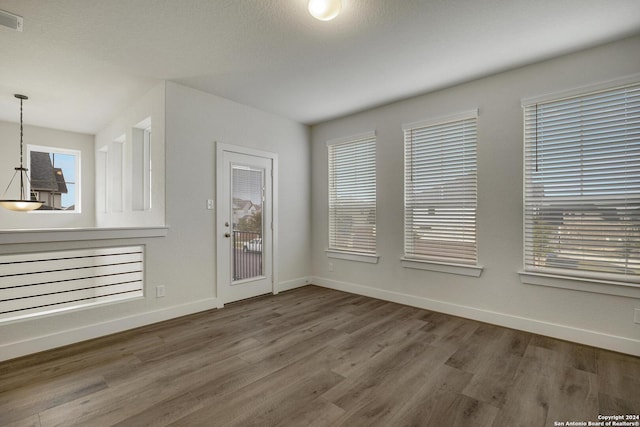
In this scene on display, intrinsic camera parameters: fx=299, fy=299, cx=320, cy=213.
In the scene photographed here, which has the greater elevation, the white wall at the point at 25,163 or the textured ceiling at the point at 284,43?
the textured ceiling at the point at 284,43

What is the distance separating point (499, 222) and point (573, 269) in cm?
76

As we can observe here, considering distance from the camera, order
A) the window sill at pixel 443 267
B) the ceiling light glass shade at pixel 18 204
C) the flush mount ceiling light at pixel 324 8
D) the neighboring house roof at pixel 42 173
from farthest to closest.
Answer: the neighboring house roof at pixel 42 173 < the ceiling light glass shade at pixel 18 204 < the window sill at pixel 443 267 < the flush mount ceiling light at pixel 324 8

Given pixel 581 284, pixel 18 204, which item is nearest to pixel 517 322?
pixel 581 284

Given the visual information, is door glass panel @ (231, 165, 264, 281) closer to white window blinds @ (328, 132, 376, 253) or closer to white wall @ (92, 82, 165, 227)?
white wall @ (92, 82, 165, 227)

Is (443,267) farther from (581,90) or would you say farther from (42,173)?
(42,173)

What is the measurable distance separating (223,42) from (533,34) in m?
2.69

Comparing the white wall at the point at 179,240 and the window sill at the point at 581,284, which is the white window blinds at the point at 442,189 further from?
the white wall at the point at 179,240

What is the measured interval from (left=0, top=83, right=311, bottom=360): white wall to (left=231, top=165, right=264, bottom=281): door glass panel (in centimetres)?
35

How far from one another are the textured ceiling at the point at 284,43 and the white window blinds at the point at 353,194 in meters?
0.91

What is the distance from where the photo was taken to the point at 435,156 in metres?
3.77

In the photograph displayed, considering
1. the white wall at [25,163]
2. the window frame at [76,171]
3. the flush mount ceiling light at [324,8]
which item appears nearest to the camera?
the flush mount ceiling light at [324,8]

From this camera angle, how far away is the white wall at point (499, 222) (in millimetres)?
2707

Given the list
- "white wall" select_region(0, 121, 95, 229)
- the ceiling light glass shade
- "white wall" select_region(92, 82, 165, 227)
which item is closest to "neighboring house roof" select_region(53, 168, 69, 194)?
"white wall" select_region(0, 121, 95, 229)

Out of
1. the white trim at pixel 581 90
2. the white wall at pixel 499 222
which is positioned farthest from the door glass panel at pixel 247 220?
the white trim at pixel 581 90
